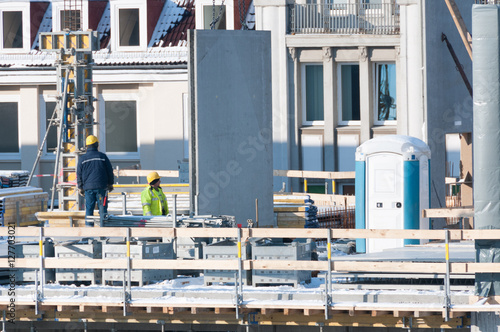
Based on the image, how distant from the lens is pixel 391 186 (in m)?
21.4

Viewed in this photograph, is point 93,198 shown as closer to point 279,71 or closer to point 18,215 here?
point 18,215

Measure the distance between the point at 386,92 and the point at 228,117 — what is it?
51.7 feet

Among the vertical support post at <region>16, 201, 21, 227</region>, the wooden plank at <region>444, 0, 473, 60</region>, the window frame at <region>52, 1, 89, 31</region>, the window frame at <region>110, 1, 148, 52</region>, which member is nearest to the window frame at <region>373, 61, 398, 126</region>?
the wooden plank at <region>444, 0, 473, 60</region>

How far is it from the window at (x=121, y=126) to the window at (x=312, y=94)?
6654mm

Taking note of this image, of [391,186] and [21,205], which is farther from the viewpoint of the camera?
[21,205]

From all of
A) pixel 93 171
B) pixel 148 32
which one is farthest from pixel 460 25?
pixel 148 32

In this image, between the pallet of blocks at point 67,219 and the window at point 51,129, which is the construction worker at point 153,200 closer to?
the pallet of blocks at point 67,219

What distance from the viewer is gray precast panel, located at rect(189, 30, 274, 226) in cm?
2097

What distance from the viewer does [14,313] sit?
55.5ft

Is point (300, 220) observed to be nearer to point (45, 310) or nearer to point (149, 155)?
point (45, 310)

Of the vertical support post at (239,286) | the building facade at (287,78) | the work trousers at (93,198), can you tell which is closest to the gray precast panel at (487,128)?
the vertical support post at (239,286)

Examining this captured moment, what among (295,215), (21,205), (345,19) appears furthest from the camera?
(345,19)

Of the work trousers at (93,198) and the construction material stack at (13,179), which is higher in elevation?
the construction material stack at (13,179)

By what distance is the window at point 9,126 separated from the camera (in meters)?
39.8
